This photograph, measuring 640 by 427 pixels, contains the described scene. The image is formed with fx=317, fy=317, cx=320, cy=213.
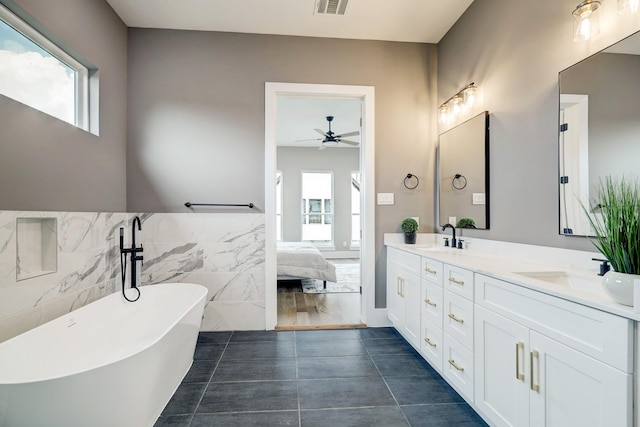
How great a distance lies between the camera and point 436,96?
10.8 feet

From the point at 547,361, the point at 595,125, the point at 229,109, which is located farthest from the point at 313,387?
the point at 229,109

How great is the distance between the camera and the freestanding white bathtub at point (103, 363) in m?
1.18

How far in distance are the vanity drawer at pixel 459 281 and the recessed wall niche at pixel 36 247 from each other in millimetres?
2513

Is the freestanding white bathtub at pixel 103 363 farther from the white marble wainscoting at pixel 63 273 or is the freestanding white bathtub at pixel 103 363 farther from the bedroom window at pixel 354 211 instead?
the bedroom window at pixel 354 211

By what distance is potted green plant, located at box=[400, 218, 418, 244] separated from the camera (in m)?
3.12

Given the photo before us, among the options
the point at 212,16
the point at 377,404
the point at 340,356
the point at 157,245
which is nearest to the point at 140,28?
the point at 212,16

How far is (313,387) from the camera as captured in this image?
6.93 feet

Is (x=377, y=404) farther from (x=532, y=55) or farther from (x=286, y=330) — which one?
(x=532, y=55)

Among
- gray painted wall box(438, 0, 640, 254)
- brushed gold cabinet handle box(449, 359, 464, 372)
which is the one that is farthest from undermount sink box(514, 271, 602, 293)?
brushed gold cabinet handle box(449, 359, 464, 372)

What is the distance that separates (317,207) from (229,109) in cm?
511

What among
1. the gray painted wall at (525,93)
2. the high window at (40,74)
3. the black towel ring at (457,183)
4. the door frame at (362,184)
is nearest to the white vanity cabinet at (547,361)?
the gray painted wall at (525,93)

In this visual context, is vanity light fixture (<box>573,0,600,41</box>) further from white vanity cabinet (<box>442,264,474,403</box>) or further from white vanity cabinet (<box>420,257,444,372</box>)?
white vanity cabinet (<box>420,257,444,372</box>)

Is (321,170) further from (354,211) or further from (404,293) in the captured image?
(404,293)

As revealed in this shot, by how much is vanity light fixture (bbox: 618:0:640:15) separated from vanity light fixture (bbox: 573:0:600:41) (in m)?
0.10
